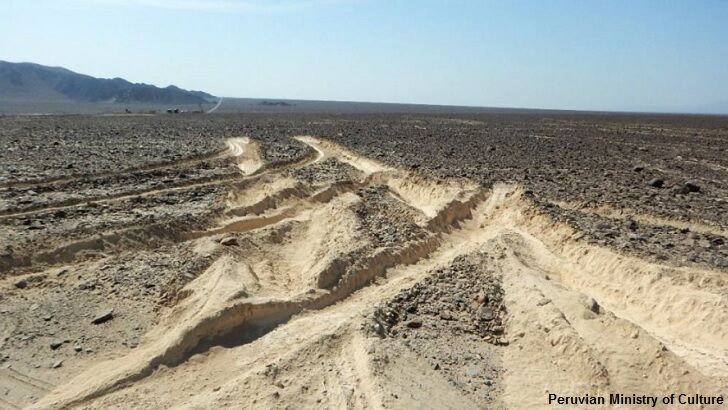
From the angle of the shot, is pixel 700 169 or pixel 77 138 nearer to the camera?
pixel 700 169

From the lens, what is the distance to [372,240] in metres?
11.1

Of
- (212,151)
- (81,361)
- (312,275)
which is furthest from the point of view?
(212,151)

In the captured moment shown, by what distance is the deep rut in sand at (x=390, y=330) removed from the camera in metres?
6.48

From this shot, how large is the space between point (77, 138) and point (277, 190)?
19.5 m

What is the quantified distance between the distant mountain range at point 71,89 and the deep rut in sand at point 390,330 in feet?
502

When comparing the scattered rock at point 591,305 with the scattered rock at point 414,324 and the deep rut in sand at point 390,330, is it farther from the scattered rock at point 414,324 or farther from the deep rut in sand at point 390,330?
the scattered rock at point 414,324

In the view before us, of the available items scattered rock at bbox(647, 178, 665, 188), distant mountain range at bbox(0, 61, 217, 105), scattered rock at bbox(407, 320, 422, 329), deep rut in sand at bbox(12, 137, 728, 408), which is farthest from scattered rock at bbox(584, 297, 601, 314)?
distant mountain range at bbox(0, 61, 217, 105)

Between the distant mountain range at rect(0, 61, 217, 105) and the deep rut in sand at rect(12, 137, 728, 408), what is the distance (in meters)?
153

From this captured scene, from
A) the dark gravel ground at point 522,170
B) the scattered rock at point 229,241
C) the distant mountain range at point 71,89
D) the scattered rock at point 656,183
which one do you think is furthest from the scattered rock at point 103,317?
the distant mountain range at point 71,89

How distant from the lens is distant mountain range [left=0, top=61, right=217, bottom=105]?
15612 cm

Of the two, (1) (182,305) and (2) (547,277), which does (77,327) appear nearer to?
(1) (182,305)

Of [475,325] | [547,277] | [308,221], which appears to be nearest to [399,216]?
[308,221]

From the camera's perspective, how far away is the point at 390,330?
776cm

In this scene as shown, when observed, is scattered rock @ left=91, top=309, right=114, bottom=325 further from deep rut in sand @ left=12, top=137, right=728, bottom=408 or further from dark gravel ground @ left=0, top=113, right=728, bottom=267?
dark gravel ground @ left=0, top=113, right=728, bottom=267
